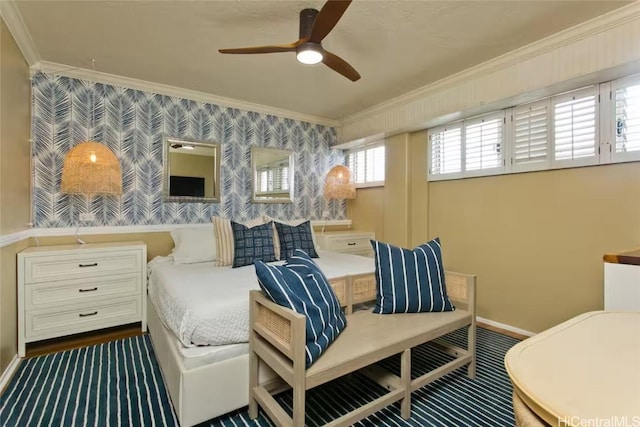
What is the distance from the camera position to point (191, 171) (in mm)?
3445

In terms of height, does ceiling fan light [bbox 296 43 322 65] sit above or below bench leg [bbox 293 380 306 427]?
above

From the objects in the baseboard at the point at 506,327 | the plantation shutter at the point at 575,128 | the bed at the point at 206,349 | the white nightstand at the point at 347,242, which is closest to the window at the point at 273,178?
the white nightstand at the point at 347,242

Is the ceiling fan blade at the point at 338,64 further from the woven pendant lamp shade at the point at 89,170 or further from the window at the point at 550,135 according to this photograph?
the woven pendant lamp shade at the point at 89,170

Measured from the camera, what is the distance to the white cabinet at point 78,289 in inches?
92.0

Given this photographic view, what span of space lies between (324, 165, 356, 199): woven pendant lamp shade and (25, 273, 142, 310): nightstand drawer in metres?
2.39

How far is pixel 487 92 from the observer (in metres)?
2.74

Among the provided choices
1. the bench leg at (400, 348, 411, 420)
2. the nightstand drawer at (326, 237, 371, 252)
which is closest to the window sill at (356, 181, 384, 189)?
the nightstand drawer at (326, 237, 371, 252)

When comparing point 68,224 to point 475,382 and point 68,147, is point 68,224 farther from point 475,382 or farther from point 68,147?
point 475,382

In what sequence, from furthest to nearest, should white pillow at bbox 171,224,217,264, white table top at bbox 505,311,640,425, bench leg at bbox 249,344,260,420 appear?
white pillow at bbox 171,224,217,264, bench leg at bbox 249,344,260,420, white table top at bbox 505,311,640,425

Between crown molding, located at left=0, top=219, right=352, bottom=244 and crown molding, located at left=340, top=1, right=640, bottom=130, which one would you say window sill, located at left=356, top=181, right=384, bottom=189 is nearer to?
crown molding, located at left=340, top=1, right=640, bottom=130

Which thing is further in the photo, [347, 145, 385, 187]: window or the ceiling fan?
[347, 145, 385, 187]: window

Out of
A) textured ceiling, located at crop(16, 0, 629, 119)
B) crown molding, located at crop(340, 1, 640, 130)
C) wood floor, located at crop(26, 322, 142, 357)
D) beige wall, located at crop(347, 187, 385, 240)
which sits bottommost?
wood floor, located at crop(26, 322, 142, 357)

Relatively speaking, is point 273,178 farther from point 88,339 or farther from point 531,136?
point 531,136

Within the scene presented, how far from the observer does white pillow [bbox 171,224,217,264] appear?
2.86m
